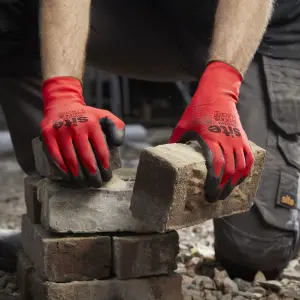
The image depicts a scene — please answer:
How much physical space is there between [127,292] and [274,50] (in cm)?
122

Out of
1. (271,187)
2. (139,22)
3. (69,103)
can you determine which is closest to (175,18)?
(139,22)

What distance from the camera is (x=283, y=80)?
7.72 ft

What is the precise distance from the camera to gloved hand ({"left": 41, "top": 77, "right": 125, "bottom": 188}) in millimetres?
1544

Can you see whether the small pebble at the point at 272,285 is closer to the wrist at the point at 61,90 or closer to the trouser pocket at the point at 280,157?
the trouser pocket at the point at 280,157

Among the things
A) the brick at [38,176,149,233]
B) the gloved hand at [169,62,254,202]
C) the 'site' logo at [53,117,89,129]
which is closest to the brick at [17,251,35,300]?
the brick at [38,176,149,233]

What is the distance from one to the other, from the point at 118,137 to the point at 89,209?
9.3 inches

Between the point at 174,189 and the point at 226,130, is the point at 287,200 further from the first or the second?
the point at 174,189

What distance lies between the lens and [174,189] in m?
1.44

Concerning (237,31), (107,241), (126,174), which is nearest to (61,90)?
(126,174)

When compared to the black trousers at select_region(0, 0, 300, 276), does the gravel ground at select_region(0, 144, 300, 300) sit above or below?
below

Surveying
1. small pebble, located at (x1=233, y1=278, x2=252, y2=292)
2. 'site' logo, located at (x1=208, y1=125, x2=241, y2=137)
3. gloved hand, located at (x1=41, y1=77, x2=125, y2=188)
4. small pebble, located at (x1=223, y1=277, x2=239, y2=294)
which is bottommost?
small pebble, located at (x1=233, y1=278, x2=252, y2=292)

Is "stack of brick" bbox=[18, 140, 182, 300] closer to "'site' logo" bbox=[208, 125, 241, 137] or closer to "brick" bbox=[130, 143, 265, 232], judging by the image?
"brick" bbox=[130, 143, 265, 232]

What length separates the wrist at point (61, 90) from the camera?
169 cm

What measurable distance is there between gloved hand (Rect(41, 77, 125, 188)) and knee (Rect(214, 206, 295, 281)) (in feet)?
2.83
